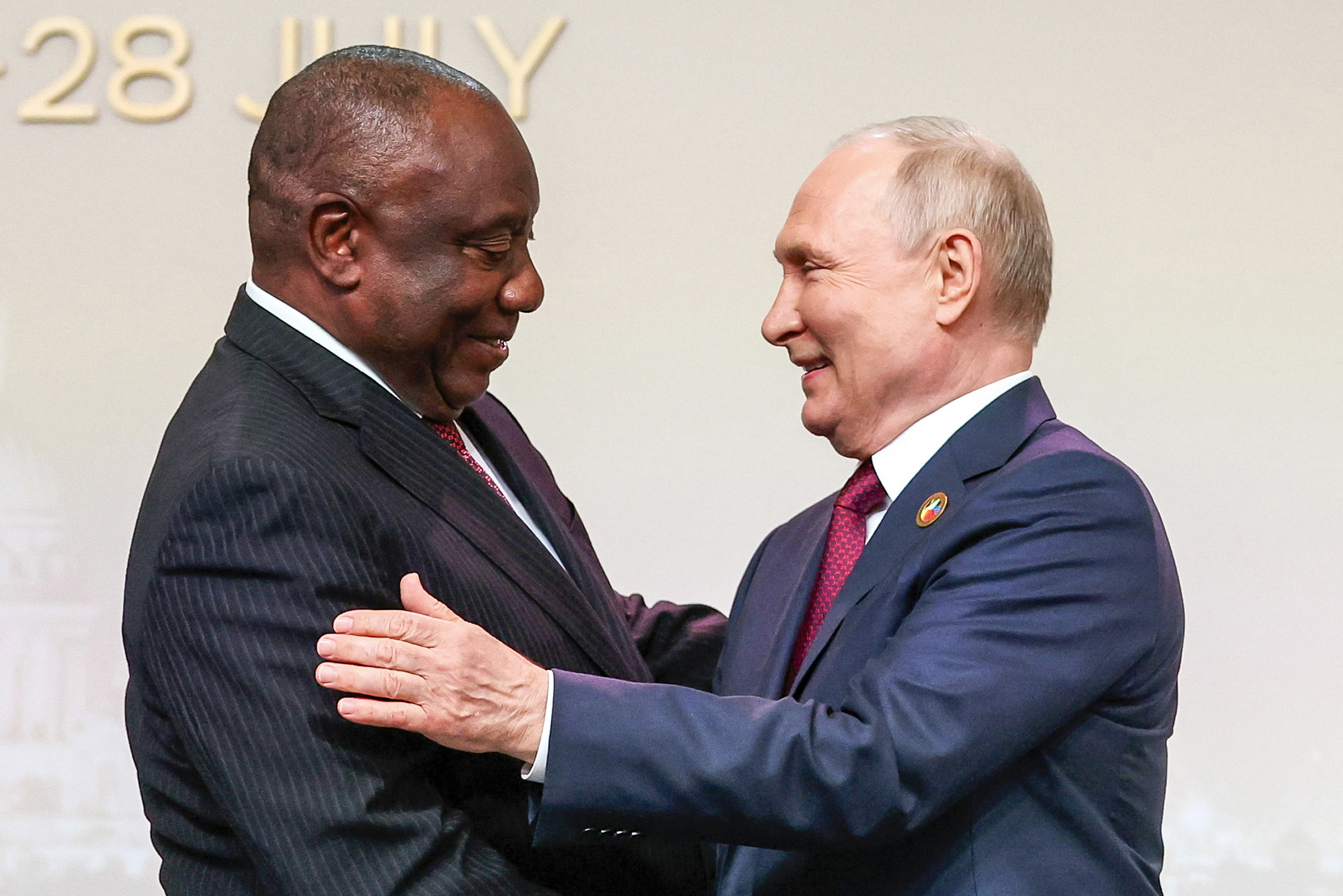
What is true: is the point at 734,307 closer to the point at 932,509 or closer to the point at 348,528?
the point at 932,509

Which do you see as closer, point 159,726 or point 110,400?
point 159,726

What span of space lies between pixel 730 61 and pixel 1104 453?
1.92 metres

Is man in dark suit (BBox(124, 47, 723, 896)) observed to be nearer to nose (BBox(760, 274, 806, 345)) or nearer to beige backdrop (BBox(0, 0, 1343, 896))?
nose (BBox(760, 274, 806, 345))

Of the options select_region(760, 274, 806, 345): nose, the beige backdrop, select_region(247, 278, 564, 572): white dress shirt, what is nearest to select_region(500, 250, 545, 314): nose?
select_region(247, 278, 564, 572): white dress shirt

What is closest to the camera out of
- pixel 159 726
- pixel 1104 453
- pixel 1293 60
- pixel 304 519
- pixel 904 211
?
pixel 304 519

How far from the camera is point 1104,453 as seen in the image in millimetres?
1588


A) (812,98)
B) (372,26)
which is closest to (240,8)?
(372,26)

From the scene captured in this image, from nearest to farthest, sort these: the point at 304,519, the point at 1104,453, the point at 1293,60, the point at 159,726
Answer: the point at 304,519
the point at 159,726
the point at 1104,453
the point at 1293,60

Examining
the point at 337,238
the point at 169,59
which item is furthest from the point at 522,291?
the point at 169,59

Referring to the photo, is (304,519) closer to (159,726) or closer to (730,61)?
(159,726)

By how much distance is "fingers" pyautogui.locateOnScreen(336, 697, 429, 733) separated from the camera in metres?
1.31

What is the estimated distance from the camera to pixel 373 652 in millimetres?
1319

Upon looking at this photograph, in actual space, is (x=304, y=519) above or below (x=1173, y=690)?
above

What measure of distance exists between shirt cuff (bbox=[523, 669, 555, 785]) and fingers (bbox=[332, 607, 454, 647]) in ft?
0.40
